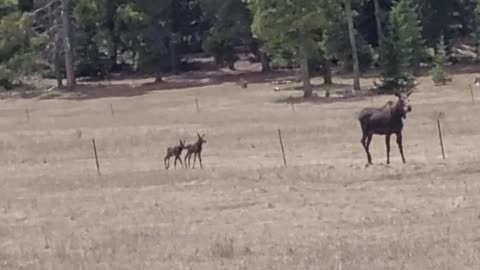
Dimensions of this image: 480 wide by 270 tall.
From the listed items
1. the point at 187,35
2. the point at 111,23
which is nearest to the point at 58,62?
the point at 111,23

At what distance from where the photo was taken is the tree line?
71.5 meters

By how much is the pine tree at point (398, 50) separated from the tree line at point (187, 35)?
14cm

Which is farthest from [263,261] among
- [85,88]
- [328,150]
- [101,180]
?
[85,88]

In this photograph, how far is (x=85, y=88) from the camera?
77.4 m

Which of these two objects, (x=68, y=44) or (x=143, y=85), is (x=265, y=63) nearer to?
(x=143, y=85)

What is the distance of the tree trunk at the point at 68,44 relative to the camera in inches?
2948

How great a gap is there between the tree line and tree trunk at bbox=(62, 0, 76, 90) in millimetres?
66

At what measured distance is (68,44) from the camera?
246 feet

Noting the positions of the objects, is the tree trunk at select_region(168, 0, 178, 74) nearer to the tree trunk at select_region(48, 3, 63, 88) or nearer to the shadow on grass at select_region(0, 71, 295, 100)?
the shadow on grass at select_region(0, 71, 295, 100)

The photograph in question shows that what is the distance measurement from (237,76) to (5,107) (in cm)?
1898

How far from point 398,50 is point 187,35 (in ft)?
108

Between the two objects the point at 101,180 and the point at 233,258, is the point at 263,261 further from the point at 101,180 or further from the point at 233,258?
the point at 101,180

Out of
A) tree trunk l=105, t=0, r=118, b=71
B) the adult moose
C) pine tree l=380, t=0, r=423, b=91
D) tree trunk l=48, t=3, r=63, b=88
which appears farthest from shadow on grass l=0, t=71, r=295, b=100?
the adult moose

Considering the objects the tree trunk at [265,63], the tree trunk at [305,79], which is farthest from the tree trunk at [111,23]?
the tree trunk at [305,79]
